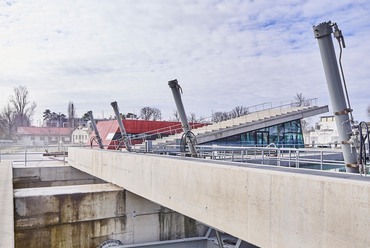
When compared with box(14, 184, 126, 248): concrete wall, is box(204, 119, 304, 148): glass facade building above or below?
above

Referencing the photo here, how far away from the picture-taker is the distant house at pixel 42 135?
8738 centimetres

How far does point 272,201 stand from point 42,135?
96431mm

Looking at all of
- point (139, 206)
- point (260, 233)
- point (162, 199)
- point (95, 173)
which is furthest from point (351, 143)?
point (95, 173)

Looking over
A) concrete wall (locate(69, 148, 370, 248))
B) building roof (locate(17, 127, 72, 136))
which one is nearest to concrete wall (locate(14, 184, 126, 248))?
concrete wall (locate(69, 148, 370, 248))

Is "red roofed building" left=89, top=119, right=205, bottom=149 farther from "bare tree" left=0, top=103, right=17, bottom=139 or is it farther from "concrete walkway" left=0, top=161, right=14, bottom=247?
"bare tree" left=0, top=103, right=17, bottom=139

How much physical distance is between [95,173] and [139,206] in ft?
13.7

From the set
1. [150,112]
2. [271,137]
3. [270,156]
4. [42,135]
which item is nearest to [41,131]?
[42,135]

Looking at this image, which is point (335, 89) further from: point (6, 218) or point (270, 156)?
point (270, 156)

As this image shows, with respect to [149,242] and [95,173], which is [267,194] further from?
[95,173]

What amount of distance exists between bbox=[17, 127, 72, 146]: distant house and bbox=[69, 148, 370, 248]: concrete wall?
87093 mm

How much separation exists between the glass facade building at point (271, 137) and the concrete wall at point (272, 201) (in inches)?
830

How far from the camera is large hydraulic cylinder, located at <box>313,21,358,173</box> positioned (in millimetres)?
5559

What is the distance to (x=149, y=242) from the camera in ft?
40.8

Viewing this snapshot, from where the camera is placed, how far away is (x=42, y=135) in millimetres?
92250
